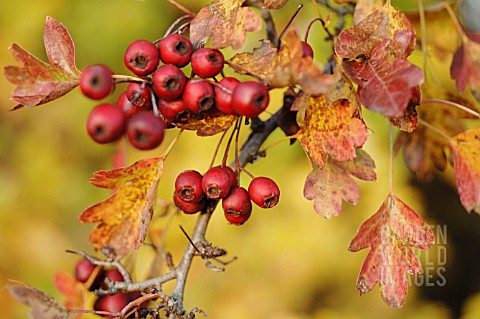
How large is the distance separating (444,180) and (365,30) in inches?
67.5

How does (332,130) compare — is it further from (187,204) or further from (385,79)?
(187,204)

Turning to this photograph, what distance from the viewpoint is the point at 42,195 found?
7.48 feet

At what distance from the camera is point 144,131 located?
0.52 meters

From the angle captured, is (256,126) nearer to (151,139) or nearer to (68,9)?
(151,139)

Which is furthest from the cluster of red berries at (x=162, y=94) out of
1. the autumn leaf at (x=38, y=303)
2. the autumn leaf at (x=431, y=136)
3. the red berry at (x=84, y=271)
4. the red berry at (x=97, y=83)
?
the autumn leaf at (x=431, y=136)

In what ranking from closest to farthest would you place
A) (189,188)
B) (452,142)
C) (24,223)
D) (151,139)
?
(151,139) < (189,188) < (452,142) < (24,223)

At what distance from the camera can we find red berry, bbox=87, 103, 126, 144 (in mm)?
523

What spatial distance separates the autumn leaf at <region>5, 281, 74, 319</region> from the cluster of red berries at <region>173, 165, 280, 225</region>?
206 millimetres

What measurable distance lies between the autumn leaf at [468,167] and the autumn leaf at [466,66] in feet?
0.33

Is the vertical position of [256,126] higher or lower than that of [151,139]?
lower

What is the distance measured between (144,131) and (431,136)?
2.13 ft

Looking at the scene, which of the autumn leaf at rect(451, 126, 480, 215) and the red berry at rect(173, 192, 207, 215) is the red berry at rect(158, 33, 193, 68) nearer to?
the red berry at rect(173, 192, 207, 215)

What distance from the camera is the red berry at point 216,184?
26.5 inches

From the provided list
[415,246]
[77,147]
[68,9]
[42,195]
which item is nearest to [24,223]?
[42,195]
